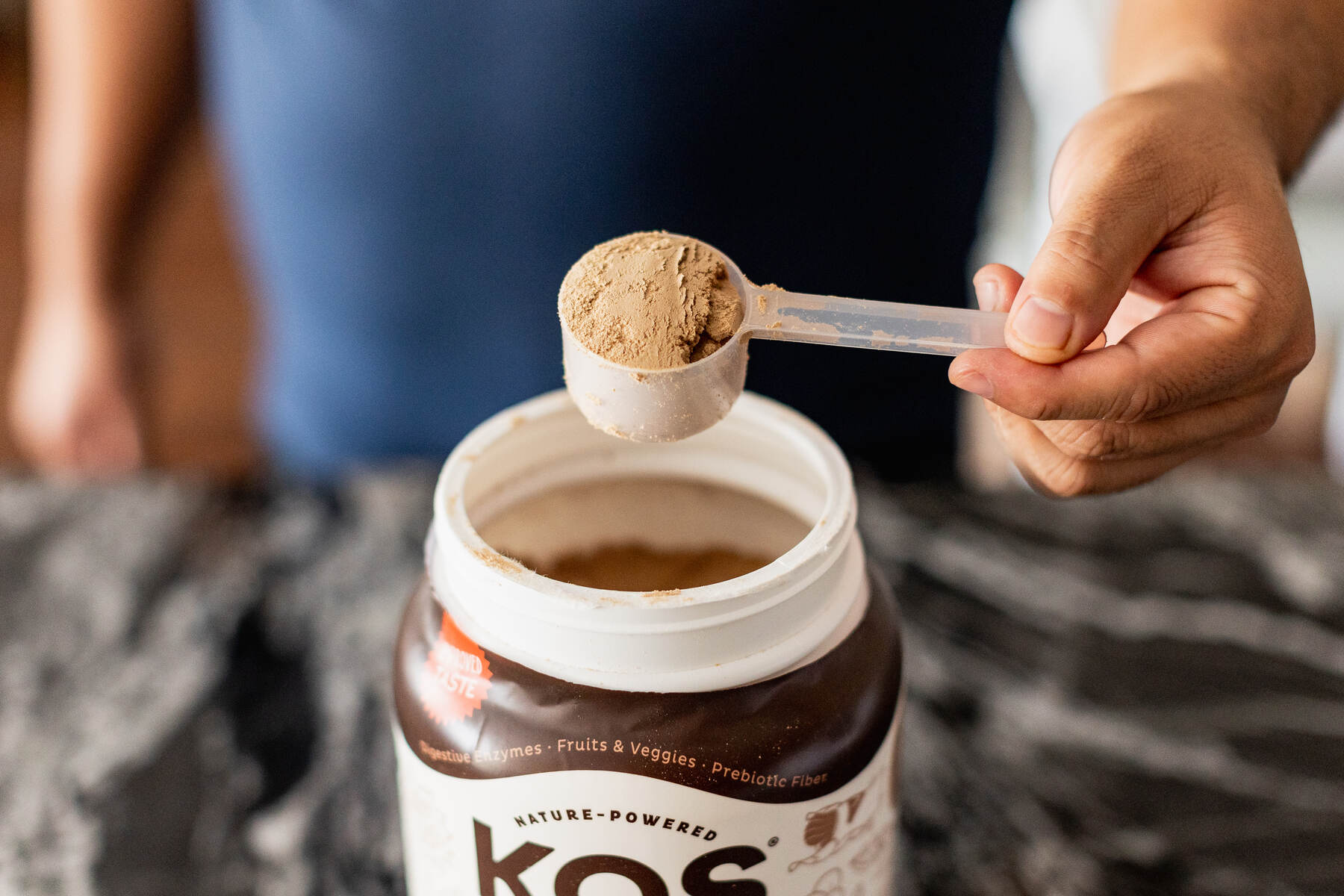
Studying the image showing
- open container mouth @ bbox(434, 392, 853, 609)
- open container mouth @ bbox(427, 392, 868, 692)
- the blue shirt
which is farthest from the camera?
the blue shirt

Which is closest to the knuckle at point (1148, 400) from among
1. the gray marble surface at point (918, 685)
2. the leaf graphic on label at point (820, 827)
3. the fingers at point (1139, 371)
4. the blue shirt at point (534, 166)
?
the fingers at point (1139, 371)

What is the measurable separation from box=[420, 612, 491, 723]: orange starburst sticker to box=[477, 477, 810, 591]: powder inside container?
119mm

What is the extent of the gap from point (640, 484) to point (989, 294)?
254mm

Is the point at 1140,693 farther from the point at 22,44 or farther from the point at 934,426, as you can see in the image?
the point at 22,44

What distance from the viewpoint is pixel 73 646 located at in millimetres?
913

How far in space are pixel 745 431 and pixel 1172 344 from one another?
0.81 ft

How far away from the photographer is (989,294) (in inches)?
23.5

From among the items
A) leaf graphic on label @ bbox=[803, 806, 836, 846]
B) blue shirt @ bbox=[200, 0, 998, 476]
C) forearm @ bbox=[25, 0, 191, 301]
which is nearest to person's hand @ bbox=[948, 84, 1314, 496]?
leaf graphic on label @ bbox=[803, 806, 836, 846]

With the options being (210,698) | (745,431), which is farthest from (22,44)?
(745,431)

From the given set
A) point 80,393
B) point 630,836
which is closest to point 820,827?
point 630,836

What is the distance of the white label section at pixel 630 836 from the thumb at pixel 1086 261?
0.23 metres

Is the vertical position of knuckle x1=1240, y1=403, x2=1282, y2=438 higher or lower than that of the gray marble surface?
higher

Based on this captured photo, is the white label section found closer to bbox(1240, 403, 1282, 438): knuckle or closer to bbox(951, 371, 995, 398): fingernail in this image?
bbox(951, 371, 995, 398): fingernail

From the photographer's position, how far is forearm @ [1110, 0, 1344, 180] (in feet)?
2.32
